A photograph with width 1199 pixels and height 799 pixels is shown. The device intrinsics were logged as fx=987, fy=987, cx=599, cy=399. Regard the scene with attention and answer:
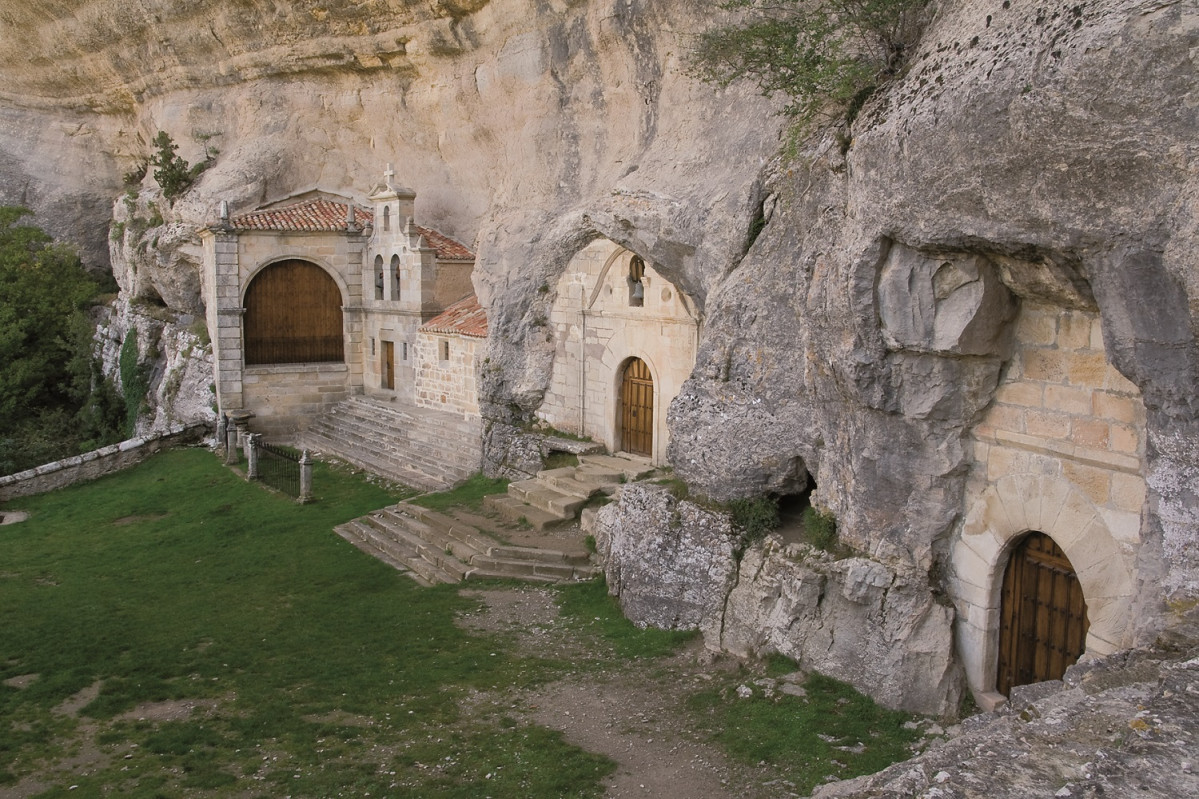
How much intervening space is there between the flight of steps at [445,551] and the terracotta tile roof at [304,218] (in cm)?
1071

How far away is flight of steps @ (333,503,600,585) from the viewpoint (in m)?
14.6

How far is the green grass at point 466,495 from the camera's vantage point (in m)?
17.7

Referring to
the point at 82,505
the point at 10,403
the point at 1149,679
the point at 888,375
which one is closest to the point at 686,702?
the point at 888,375

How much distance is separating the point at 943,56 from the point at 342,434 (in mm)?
18837

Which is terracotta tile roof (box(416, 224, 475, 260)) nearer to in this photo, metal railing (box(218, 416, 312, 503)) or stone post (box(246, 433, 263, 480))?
metal railing (box(218, 416, 312, 503))

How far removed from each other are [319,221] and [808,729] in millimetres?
20779

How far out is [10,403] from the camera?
28.6 m

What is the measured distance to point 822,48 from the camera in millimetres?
11688

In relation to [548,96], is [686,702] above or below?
below

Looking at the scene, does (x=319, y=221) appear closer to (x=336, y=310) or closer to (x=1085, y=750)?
(x=336, y=310)

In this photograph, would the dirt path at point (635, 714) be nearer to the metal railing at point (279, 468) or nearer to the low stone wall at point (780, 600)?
the low stone wall at point (780, 600)

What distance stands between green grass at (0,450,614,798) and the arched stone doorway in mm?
7842

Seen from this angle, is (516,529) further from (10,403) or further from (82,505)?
(10,403)

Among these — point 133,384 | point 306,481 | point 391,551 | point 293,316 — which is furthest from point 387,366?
point 391,551
